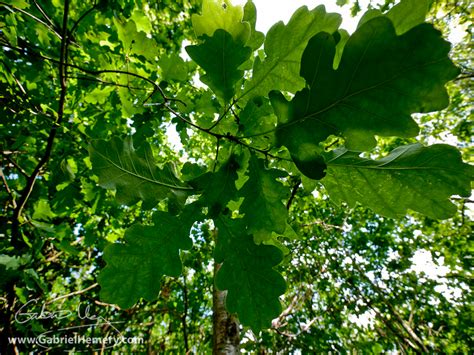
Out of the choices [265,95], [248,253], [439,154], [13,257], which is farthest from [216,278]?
[13,257]

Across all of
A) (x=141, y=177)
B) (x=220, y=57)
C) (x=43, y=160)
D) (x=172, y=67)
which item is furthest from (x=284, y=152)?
(x=43, y=160)

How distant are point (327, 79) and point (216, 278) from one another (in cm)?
81

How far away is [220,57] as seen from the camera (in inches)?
36.4

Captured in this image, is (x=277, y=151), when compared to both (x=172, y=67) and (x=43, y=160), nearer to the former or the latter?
(x=172, y=67)

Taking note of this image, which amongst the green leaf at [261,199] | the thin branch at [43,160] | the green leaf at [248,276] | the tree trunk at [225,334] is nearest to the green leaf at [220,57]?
the green leaf at [261,199]

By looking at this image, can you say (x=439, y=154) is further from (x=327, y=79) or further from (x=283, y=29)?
(x=283, y=29)

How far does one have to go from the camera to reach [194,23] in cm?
99

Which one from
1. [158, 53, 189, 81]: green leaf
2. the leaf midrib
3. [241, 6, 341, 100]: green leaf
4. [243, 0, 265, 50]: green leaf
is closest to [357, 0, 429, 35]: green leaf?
[241, 6, 341, 100]: green leaf

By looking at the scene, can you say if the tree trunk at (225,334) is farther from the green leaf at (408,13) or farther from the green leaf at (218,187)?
the green leaf at (408,13)

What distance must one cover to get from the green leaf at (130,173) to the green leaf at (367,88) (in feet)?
1.55

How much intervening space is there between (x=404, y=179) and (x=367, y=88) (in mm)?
396

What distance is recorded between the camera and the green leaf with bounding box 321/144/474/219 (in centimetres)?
88

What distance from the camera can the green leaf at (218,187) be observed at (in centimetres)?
100

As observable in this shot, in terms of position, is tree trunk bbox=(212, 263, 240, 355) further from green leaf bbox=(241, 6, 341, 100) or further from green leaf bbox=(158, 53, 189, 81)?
green leaf bbox=(241, 6, 341, 100)
